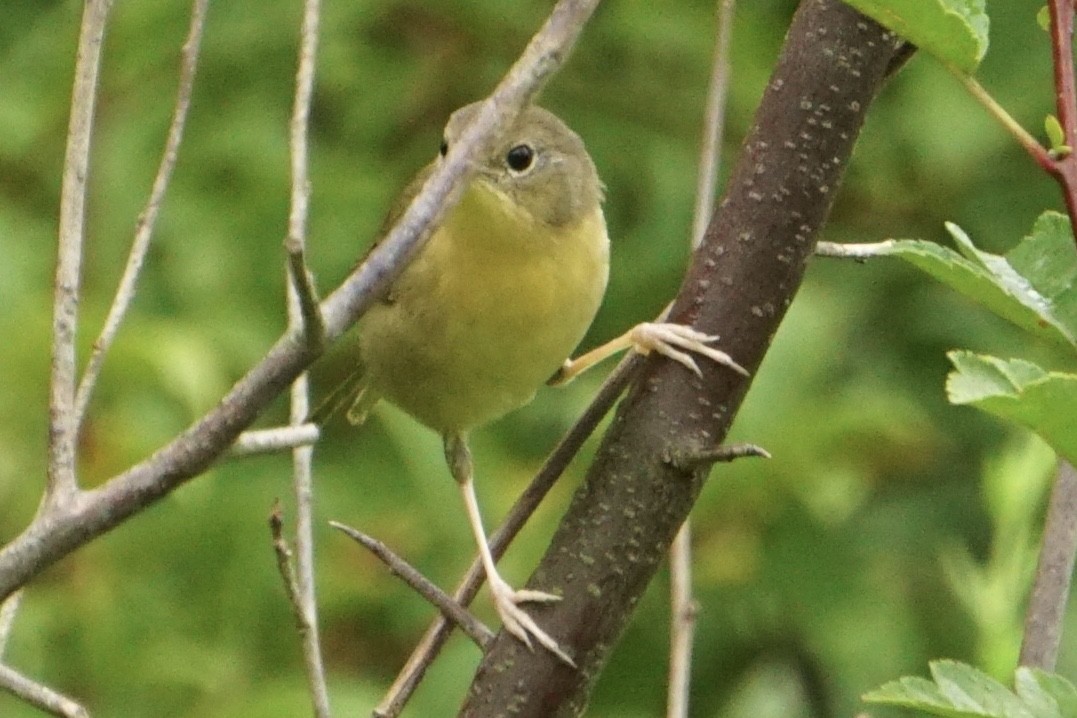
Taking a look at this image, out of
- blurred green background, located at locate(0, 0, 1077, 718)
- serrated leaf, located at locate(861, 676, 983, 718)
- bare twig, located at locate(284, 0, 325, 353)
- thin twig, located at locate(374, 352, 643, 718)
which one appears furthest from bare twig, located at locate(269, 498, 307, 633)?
blurred green background, located at locate(0, 0, 1077, 718)

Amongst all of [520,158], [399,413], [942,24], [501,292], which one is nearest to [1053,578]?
[942,24]

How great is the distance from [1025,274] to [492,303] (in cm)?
143

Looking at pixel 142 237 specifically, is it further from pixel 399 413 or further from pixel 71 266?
pixel 399 413

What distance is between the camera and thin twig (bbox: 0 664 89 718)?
108 cm

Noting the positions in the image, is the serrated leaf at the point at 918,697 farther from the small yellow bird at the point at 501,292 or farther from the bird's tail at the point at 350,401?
the bird's tail at the point at 350,401

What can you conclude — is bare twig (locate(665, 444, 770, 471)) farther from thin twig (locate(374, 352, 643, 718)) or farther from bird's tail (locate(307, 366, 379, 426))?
bird's tail (locate(307, 366, 379, 426))

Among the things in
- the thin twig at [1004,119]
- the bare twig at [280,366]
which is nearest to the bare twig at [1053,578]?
the thin twig at [1004,119]

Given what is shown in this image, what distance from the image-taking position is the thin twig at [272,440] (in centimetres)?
100

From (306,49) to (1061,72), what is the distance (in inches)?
29.2

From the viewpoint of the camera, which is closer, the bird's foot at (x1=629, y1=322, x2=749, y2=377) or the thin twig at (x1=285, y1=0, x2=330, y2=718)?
the thin twig at (x1=285, y1=0, x2=330, y2=718)

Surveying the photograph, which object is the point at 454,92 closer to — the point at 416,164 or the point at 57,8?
Result: the point at 416,164

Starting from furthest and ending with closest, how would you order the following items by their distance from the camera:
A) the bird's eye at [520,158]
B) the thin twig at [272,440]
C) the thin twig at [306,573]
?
the bird's eye at [520,158] → the thin twig at [306,573] → the thin twig at [272,440]

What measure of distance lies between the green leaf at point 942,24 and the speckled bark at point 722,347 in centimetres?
32

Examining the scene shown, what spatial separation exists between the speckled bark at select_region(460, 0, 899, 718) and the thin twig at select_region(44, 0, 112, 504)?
16.8 inches
